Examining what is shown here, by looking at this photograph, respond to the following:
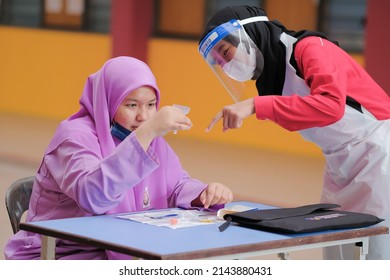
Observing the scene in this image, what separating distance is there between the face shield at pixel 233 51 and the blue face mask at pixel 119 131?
0.47 m

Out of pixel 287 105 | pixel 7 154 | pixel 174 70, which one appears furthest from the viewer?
pixel 174 70

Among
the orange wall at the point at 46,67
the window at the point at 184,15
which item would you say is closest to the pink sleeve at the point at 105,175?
the window at the point at 184,15

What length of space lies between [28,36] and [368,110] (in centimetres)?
964

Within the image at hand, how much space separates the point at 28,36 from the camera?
12.4 m

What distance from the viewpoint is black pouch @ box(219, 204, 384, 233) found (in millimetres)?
2715

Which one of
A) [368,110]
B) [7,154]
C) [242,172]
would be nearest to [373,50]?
[242,172]

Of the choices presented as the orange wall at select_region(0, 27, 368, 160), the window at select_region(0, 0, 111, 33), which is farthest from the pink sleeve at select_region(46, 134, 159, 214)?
the window at select_region(0, 0, 111, 33)

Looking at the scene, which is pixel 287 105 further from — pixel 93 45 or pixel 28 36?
pixel 28 36

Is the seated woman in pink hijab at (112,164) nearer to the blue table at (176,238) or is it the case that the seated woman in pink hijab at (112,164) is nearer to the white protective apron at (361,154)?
the blue table at (176,238)

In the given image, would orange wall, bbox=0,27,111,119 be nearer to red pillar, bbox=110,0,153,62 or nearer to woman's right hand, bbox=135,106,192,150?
red pillar, bbox=110,0,153,62

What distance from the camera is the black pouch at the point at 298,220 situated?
2.71 metres

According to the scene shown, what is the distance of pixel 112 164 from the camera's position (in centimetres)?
281

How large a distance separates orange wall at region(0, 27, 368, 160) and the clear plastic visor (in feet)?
19.8
